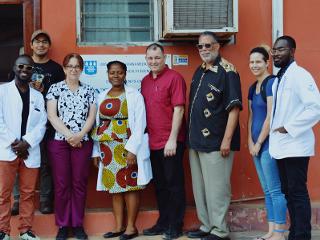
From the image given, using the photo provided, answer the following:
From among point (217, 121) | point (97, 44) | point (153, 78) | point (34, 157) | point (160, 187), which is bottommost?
point (160, 187)

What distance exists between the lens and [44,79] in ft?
18.6

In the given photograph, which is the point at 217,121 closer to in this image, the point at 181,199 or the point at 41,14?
the point at 181,199


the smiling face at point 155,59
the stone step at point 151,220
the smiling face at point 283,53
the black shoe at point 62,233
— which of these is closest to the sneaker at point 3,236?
the stone step at point 151,220

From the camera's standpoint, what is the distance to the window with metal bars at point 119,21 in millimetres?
6156

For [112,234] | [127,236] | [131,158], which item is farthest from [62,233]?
[131,158]

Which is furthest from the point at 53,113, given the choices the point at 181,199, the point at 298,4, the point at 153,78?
the point at 298,4

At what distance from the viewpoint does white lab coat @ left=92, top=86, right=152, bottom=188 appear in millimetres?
5406

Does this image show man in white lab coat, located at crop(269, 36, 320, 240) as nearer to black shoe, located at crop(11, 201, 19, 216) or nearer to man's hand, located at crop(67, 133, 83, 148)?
man's hand, located at crop(67, 133, 83, 148)

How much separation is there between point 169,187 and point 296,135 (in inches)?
58.3

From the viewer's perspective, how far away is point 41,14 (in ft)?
19.6

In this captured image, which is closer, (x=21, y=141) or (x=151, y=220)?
(x=21, y=141)

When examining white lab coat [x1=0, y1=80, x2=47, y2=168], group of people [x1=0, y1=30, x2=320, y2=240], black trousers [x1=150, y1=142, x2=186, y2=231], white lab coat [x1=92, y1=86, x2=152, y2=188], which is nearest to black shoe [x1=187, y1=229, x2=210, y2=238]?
group of people [x1=0, y1=30, x2=320, y2=240]

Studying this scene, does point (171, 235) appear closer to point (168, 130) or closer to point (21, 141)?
point (168, 130)

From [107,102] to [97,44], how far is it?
879 millimetres
